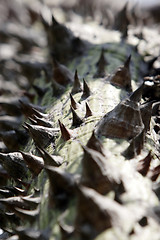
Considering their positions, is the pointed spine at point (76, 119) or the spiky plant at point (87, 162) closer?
the spiky plant at point (87, 162)

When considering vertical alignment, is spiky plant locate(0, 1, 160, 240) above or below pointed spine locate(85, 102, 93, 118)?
below

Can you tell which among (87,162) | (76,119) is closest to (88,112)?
(76,119)

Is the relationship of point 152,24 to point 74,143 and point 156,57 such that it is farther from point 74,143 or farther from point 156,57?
point 74,143

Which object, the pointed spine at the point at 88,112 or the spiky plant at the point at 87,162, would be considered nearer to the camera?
the spiky plant at the point at 87,162

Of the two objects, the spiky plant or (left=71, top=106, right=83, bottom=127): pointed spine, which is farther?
(left=71, top=106, right=83, bottom=127): pointed spine

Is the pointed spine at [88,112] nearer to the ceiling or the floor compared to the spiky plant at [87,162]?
nearer to the ceiling

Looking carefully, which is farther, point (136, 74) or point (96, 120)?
point (136, 74)

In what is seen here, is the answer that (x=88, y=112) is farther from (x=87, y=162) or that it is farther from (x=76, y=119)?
(x=87, y=162)

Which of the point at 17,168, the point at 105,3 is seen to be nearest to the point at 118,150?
the point at 17,168
